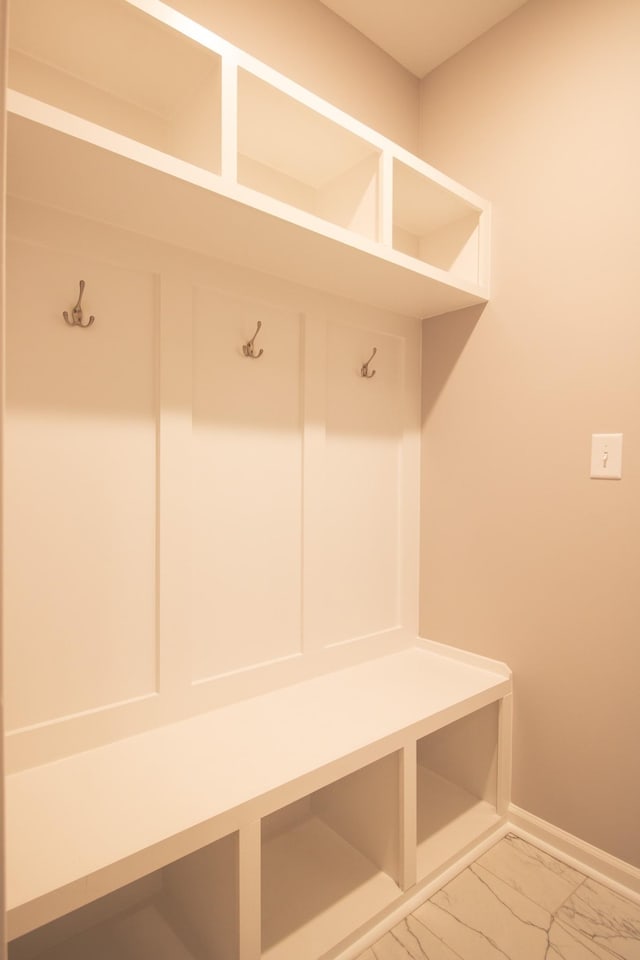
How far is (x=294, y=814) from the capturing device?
1613 millimetres

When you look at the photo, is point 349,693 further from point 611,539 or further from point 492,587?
point 611,539

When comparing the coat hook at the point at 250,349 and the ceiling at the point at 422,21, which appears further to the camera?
the ceiling at the point at 422,21

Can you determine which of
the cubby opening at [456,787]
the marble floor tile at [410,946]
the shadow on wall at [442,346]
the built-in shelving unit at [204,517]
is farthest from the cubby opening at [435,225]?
the marble floor tile at [410,946]

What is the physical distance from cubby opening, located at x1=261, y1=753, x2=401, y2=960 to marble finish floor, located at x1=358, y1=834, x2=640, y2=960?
0.10 metres

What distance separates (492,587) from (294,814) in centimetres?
95

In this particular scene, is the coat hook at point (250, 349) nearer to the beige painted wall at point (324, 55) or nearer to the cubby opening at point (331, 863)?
the beige painted wall at point (324, 55)

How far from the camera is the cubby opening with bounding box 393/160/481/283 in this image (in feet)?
5.15

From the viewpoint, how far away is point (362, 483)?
1736 mm

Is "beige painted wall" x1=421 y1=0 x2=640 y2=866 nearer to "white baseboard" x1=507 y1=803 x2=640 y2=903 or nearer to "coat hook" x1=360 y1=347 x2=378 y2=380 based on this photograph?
"white baseboard" x1=507 y1=803 x2=640 y2=903

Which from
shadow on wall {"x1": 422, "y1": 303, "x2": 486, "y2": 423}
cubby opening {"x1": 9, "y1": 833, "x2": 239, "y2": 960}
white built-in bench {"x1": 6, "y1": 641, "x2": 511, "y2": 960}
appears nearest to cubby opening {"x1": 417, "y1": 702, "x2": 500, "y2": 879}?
white built-in bench {"x1": 6, "y1": 641, "x2": 511, "y2": 960}

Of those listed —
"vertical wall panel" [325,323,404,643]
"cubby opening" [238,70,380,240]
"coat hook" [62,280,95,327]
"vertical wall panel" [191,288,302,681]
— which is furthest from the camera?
"vertical wall panel" [325,323,404,643]

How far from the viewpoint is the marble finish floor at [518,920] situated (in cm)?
119

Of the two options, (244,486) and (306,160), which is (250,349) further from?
(306,160)

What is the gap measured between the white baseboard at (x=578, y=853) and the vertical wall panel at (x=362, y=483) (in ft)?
2.29
